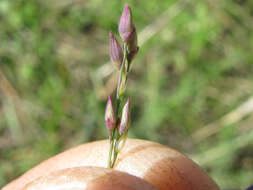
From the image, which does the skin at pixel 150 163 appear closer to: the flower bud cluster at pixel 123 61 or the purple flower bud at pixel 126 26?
the flower bud cluster at pixel 123 61

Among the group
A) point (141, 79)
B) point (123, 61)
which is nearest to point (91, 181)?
point (123, 61)

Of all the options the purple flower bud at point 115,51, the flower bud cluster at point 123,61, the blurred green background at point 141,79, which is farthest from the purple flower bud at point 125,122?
the blurred green background at point 141,79

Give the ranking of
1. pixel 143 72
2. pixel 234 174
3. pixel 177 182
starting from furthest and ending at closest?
1. pixel 143 72
2. pixel 234 174
3. pixel 177 182

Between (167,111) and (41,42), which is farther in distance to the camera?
(41,42)

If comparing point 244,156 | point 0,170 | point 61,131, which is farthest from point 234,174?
point 0,170

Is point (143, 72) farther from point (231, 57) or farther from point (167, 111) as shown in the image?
point (231, 57)

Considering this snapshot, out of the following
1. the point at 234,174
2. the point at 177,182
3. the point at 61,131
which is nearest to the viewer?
the point at 177,182

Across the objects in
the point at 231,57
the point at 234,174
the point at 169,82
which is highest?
the point at 231,57
